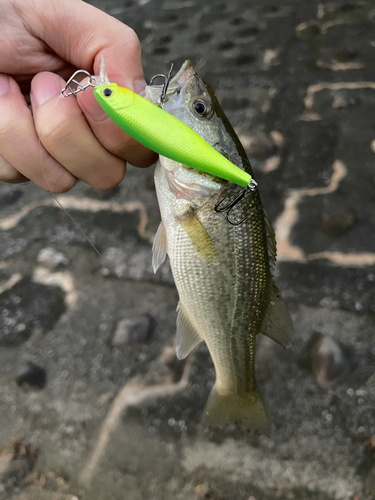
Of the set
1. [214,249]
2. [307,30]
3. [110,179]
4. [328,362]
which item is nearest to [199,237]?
[214,249]

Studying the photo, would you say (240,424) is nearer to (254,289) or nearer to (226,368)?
(226,368)

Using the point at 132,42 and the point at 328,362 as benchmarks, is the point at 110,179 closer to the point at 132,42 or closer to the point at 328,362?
the point at 132,42

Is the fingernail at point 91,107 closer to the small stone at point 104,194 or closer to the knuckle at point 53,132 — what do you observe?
the knuckle at point 53,132

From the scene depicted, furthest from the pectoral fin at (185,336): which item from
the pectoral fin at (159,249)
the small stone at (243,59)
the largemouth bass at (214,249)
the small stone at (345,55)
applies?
the small stone at (345,55)

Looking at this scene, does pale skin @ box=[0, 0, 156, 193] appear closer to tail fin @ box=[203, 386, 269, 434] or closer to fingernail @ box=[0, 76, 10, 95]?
fingernail @ box=[0, 76, 10, 95]

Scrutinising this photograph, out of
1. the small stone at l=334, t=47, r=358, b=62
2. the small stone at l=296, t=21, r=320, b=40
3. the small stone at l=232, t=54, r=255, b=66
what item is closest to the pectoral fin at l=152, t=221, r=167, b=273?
the small stone at l=232, t=54, r=255, b=66

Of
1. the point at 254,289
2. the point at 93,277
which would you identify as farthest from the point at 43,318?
the point at 254,289
